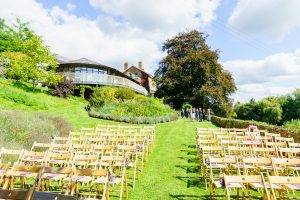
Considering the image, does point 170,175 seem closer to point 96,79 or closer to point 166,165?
point 166,165

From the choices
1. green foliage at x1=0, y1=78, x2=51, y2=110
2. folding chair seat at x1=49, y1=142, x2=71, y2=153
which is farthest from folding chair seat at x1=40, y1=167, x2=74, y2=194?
green foliage at x1=0, y1=78, x2=51, y2=110

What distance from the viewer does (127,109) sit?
33.0 metres

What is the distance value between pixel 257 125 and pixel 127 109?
11621mm

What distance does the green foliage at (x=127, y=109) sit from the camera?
103 ft

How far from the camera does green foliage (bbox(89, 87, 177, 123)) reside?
103ft

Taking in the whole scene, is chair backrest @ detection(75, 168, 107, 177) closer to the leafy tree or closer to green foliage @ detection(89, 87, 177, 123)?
green foliage @ detection(89, 87, 177, 123)

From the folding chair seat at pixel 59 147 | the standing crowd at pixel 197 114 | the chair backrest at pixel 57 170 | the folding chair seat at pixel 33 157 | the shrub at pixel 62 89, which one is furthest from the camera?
the standing crowd at pixel 197 114

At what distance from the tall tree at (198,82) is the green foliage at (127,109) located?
1272cm

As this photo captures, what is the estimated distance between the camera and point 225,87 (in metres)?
49.0

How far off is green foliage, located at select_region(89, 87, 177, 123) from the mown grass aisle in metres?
12.2

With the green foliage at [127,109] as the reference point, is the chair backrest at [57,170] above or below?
below

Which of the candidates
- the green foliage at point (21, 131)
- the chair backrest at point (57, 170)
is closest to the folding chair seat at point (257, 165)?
the chair backrest at point (57, 170)

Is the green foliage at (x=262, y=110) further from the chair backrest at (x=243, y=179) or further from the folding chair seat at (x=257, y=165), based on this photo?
the chair backrest at (x=243, y=179)

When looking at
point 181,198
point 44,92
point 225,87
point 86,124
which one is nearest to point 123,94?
point 44,92
